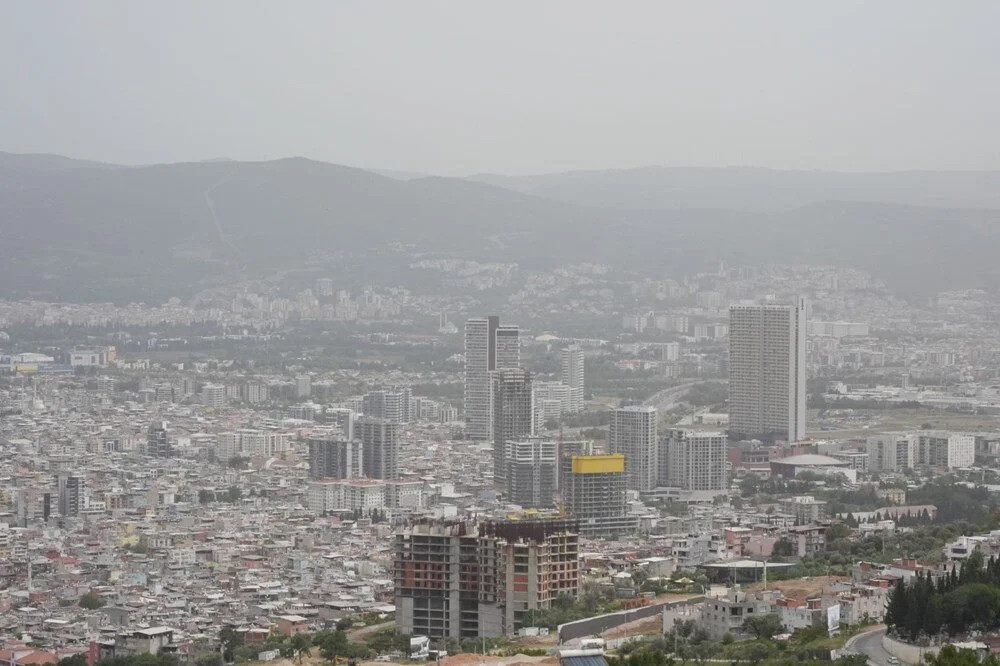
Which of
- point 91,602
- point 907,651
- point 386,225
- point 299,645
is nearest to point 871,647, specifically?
point 907,651

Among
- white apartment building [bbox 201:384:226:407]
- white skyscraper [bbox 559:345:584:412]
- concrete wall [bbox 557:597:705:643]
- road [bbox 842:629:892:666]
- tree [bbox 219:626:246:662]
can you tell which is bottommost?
tree [bbox 219:626:246:662]

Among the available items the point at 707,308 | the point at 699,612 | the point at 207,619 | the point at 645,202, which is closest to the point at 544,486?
the point at 207,619

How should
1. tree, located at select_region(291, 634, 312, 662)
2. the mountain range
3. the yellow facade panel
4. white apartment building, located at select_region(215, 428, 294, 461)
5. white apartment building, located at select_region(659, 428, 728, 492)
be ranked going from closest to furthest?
1. tree, located at select_region(291, 634, 312, 662)
2. the yellow facade panel
3. white apartment building, located at select_region(659, 428, 728, 492)
4. white apartment building, located at select_region(215, 428, 294, 461)
5. the mountain range

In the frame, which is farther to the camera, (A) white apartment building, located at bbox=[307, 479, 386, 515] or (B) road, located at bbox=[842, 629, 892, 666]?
(A) white apartment building, located at bbox=[307, 479, 386, 515]

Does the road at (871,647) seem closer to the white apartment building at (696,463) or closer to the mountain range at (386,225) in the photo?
the white apartment building at (696,463)

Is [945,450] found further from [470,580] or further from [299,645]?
[299,645]

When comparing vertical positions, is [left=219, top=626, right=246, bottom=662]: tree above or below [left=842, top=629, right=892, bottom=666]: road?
below

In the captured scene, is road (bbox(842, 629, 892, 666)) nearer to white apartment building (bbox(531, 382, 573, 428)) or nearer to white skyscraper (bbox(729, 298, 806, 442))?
white skyscraper (bbox(729, 298, 806, 442))

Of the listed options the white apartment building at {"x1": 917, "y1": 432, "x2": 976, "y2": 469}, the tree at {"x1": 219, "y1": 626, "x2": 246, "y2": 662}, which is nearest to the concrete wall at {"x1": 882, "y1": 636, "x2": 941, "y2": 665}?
the tree at {"x1": 219, "y1": 626, "x2": 246, "y2": 662}
